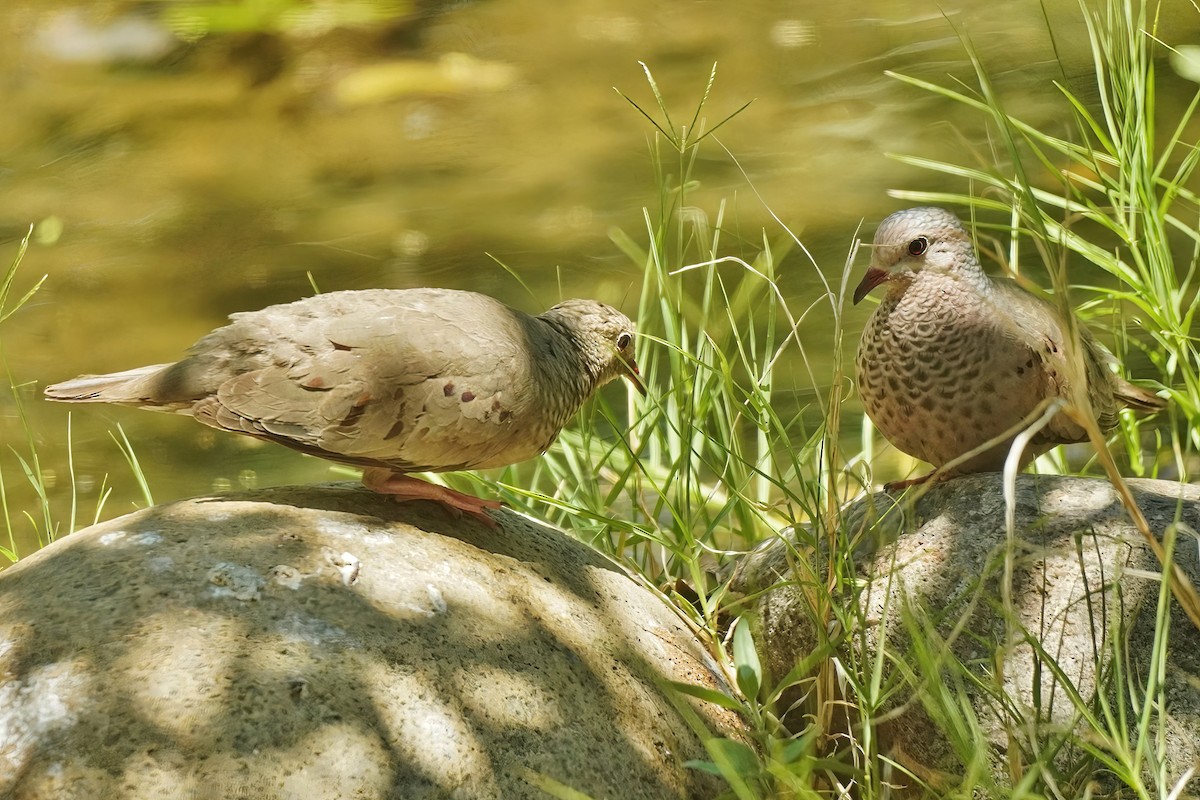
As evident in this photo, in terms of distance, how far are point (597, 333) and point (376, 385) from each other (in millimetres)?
916

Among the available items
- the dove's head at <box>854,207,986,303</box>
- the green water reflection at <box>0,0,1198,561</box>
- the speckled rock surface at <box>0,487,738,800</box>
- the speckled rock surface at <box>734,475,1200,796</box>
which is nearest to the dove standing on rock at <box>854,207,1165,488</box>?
the dove's head at <box>854,207,986,303</box>

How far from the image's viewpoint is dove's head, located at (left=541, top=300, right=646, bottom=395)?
3682 millimetres

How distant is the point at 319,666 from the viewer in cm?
255

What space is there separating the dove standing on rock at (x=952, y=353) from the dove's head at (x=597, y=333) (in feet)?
2.40

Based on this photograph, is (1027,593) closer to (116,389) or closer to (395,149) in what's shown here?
(116,389)

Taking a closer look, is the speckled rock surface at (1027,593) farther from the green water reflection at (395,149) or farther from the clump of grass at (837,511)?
the green water reflection at (395,149)

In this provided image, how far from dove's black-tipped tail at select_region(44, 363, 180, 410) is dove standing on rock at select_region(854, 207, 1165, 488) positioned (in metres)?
1.86

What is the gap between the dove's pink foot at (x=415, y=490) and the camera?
3.22 meters

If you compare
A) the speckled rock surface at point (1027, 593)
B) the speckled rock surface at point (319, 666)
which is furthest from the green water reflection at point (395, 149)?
the speckled rock surface at point (319, 666)

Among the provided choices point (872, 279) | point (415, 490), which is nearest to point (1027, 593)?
point (872, 279)

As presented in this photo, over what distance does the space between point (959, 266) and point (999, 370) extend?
31 cm

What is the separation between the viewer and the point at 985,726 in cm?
287

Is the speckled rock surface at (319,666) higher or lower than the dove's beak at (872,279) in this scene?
lower

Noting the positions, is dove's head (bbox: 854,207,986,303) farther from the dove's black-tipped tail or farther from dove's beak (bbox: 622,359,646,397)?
the dove's black-tipped tail
